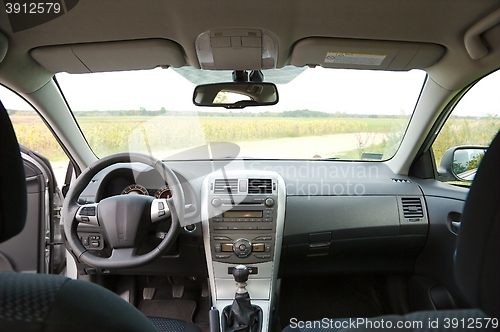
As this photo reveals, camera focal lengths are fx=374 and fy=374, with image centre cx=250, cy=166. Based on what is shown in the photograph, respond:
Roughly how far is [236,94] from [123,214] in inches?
46.2

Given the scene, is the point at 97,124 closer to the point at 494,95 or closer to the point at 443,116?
the point at 443,116

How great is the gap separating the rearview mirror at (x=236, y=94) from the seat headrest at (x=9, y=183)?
1786 mm

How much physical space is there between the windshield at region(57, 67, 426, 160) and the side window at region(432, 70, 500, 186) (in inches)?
13.5

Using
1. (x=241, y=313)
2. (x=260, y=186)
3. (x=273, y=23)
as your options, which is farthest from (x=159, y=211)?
(x=273, y=23)

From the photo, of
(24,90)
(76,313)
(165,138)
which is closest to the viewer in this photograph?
(76,313)

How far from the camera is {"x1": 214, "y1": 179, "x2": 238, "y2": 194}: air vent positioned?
2881 mm

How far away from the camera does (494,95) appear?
8.77ft

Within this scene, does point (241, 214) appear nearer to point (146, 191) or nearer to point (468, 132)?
point (146, 191)

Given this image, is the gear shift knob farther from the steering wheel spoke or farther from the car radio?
the steering wheel spoke

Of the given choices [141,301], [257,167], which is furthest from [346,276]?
[141,301]

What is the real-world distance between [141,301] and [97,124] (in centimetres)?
167

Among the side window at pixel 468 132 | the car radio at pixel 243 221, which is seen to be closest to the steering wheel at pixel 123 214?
the car radio at pixel 243 221

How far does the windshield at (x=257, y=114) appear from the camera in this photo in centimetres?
296

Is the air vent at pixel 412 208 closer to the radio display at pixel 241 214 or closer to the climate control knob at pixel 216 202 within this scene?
the radio display at pixel 241 214
